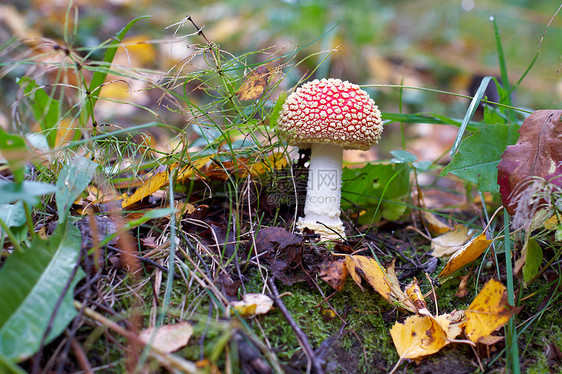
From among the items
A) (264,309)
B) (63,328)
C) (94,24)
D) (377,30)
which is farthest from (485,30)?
(63,328)

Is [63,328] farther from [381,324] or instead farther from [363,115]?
[363,115]

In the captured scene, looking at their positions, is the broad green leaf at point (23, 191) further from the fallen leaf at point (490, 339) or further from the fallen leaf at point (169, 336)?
the fallen leaf at point (490, 339)

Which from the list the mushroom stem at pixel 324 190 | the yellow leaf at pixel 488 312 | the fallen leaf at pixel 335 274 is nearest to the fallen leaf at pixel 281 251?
the fallen leaf at pixel 335 274

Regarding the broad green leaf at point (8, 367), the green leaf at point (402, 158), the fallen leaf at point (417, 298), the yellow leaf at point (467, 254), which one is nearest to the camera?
the broad green leaf at point (8, 367)

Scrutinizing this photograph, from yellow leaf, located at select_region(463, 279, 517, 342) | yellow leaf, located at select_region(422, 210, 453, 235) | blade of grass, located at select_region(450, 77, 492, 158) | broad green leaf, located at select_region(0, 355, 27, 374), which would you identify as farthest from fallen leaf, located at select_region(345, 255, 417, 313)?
broad green leaf, located at select_region(0, 355, 27, 374)

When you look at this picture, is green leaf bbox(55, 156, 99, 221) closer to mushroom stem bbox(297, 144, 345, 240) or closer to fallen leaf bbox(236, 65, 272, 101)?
fallen leaf bbox(236, 65, 272, 101)
